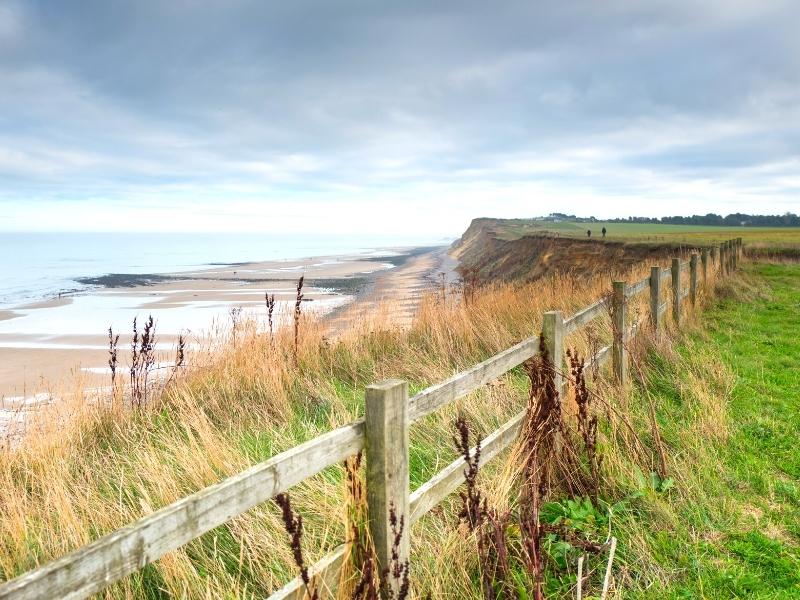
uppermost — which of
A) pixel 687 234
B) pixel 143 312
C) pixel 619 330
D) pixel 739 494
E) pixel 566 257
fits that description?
pixel 687 234

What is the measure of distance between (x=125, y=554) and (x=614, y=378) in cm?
607

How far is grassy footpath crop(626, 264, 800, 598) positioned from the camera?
3496 millimetres

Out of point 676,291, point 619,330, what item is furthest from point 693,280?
point 619,330

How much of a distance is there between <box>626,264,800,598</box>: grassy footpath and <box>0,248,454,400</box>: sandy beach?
562cm

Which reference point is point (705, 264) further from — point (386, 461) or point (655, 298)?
point (386, 461)

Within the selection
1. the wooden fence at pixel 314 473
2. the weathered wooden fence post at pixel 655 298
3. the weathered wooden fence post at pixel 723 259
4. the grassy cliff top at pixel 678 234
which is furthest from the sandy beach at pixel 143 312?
the grassy cliff top at pixel 678 234

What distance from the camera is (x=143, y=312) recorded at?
79.9 feet

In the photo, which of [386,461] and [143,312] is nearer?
[386,461]

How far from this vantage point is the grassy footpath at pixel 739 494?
3496 millimetres

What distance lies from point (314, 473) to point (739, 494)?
3879 millimetres

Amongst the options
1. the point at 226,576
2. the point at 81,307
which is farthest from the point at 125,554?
the point at 81,307

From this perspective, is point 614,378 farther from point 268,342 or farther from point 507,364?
point 268,342

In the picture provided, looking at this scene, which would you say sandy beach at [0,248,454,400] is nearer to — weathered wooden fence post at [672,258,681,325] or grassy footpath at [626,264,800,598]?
weathered wooden fence post at [672,258,681,325]

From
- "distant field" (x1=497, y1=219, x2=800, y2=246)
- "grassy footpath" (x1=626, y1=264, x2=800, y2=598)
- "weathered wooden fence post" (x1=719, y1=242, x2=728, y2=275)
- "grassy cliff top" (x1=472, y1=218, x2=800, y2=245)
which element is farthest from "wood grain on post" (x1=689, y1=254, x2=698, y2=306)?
"distant field" (x1=497, y1=219, x2=800, y2=246)
